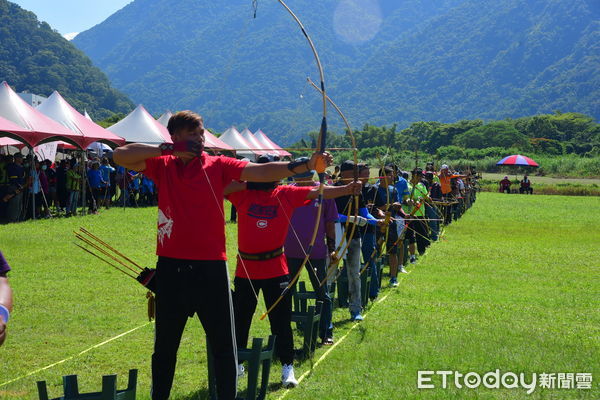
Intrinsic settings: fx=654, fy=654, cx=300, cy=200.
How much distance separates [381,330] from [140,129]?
17580 mm

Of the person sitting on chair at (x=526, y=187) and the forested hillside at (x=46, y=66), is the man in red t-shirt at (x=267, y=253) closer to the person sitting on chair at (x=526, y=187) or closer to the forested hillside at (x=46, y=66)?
the person sitting on chair at (x=526, y=187)

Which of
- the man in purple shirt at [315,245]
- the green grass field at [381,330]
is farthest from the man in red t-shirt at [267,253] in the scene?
the man in purple shirt at [315,245]

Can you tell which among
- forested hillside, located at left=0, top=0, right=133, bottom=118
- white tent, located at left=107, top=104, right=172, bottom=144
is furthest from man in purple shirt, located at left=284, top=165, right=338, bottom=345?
forested hillside, located at left=0, top=0, right=133, bottom=118

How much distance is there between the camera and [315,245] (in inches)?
259

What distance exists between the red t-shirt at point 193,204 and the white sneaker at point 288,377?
6.22 ft

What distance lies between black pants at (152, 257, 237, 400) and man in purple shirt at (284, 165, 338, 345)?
2.49 metres

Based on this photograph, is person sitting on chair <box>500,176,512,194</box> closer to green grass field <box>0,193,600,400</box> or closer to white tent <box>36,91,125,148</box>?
white tent <box>36,91,125,148</box>

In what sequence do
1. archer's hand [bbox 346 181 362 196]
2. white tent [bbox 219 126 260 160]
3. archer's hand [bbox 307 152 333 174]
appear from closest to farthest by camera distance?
1. archer's hand [bbox 307 152 333 174]
2. archer's hand [bbox 346 181 362 196]
3. white tent [bbox 219 126 260 160]

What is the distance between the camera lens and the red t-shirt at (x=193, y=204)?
3697 mm

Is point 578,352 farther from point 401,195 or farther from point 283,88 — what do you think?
point 283,88

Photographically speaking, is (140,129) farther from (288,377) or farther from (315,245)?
(288,377)

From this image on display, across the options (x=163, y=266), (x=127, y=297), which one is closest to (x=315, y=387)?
(x=163, y=266)

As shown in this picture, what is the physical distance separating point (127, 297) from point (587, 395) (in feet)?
19.8

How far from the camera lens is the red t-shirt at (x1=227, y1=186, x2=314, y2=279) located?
207 inches
